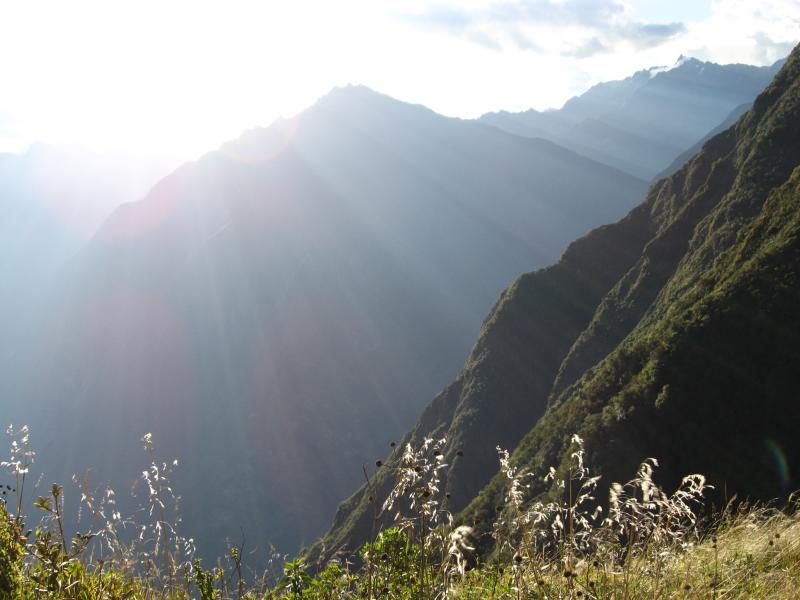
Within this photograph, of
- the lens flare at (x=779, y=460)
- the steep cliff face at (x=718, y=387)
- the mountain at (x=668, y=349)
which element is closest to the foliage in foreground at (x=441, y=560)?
the mountain at (x=668, y=349)

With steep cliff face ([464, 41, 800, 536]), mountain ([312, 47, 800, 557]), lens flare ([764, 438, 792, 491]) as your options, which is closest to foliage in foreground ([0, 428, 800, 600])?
mountain ([312, 47, 800, 557])

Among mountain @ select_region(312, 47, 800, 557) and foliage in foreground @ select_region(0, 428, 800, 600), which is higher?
foliage in foreground @ select_region(0, 428, 800, 600)

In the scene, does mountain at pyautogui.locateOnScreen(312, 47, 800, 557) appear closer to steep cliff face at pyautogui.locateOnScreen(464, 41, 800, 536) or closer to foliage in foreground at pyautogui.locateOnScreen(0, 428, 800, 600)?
steep cliff face at pyautogui.locateOnScreen(464, 41, 800, 536)

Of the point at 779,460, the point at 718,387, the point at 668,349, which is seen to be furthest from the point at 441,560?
the point at 668,349

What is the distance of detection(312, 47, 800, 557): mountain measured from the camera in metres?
27.2

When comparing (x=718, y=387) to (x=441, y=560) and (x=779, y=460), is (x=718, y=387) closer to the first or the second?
(x=779, y=460)

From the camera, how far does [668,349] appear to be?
33.3 metres

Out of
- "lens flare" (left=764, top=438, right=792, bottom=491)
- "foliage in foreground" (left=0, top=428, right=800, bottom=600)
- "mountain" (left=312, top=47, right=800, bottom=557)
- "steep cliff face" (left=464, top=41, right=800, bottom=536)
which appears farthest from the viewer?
"mountain" (left=312, top=47, right=800, bottom=557)

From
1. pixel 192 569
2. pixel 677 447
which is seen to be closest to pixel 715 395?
pixel 677 447

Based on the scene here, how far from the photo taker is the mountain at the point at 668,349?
27.2m

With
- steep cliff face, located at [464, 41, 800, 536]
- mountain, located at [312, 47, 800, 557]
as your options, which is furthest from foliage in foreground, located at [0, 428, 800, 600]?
steep cliff face, located at [464, 41, 800, 536]

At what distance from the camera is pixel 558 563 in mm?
4383

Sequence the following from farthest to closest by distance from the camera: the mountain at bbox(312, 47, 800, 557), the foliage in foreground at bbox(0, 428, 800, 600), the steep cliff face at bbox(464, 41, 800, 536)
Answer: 1. the mountain at bbox(312, 47, 800, 557)
2. the steep cliff face at bbox(464, 41, 800, 536)
3. the foliage in foreground at bbox(0, 428, 800, 600)

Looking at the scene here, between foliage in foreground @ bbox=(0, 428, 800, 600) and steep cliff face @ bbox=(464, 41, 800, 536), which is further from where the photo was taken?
steep cliff face @ bbox=(464, 41, 800, 536)
